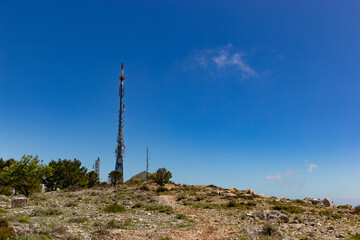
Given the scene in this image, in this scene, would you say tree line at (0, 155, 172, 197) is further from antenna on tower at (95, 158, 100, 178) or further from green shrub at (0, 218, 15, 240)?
green shrub at (0, 218, 15, 240)

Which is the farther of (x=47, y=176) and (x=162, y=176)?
(x=162, y=176)

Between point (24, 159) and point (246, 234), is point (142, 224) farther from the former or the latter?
point (24, 159)

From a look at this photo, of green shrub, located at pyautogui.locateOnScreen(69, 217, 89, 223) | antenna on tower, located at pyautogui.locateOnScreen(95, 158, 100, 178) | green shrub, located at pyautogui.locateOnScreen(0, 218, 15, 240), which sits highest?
antenna on tower, located at pyautogui.locateOnScreen(95, 158, 100, 178)

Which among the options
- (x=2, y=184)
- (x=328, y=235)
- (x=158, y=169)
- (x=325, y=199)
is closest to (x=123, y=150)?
(x=158, y=169)

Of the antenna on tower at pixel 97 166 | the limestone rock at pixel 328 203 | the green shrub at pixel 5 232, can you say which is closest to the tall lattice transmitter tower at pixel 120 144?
the antenna on tower at pixel 97 166

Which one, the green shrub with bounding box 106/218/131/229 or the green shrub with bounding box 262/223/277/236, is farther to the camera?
the green shrub with bounding box 106/218/131/229

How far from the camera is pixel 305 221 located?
2220cm

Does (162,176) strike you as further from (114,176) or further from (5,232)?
(5,232)

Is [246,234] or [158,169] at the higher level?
[158,169]

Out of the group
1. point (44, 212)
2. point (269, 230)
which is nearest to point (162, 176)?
point (44, 212)

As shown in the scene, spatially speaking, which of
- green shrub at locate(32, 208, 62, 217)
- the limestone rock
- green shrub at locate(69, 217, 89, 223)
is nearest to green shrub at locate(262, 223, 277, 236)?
green shrub at locate(69, 217, 89, 223)

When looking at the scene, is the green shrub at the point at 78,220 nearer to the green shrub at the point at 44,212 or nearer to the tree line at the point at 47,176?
the green shrub at the point at 44,212

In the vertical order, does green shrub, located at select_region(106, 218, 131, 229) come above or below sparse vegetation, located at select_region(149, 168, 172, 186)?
→ below

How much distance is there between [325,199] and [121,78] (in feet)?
268
